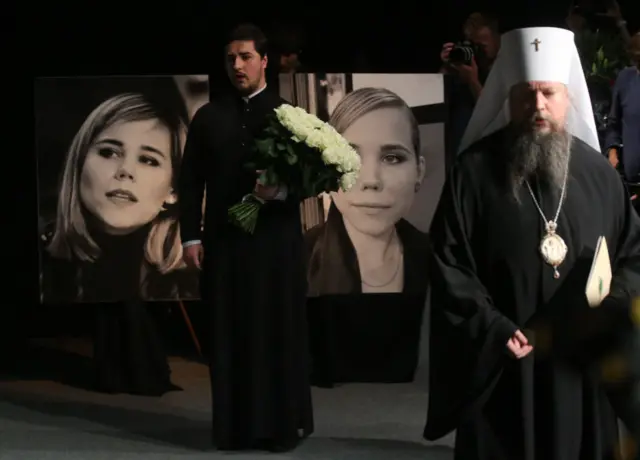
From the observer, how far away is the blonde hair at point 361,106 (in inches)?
238

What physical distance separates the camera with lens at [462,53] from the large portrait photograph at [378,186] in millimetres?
260

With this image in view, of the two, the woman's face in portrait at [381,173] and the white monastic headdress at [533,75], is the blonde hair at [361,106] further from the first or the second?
the white monastic headdress at [533,75]

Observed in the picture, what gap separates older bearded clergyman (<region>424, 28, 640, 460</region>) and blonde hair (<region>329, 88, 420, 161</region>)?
9.21 ft

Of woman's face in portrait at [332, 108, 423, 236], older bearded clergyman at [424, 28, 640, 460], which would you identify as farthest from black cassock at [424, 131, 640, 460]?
woman's face in portrait at [332, 108, 423, 236]

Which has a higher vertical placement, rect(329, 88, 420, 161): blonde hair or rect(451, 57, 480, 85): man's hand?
rect(451, 57, 480, 85): man's hand

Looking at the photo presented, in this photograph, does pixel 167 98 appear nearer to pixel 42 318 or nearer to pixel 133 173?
pixel 133 173

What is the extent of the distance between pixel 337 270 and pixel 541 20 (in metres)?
2.43

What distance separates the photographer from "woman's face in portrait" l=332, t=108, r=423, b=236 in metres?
6.03

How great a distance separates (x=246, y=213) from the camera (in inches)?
187

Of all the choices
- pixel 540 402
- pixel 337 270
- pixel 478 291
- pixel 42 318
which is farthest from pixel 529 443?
pixel 42 318

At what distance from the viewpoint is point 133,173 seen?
19.8 ft

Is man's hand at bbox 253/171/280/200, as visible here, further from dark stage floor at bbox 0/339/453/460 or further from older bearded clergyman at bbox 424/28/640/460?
older bearded clergyman at bbox 424/28/640/460

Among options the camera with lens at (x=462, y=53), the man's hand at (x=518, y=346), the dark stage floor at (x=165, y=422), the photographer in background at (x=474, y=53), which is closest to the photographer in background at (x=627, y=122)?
the photographer in background at (x=474, y=53)

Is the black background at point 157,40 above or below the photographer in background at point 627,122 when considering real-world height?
above
